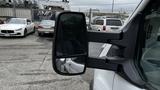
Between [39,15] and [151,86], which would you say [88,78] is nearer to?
[151,86]

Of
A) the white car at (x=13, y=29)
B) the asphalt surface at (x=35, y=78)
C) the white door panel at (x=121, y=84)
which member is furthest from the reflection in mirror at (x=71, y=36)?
the white car at (x=13, y=29)

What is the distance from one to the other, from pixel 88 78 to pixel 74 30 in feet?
15.4

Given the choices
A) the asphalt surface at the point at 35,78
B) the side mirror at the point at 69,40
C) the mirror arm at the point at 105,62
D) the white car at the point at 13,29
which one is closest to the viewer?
the side mirror at the point at 69,40

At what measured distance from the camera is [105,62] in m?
1.40

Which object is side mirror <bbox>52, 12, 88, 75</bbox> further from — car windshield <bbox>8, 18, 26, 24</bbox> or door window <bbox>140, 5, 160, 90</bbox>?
car windshield <bbox>8, 18, 26, 24</bbox>

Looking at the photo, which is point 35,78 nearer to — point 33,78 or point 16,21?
point 33,78

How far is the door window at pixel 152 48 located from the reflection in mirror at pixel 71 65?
383 millimetres

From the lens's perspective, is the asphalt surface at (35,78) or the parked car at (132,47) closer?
the parked car at (132,47)

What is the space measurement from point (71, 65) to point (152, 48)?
527mm

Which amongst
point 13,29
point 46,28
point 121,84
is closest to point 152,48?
point 121,84

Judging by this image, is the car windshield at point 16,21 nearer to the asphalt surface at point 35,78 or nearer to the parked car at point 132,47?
the asphalt surface at point 35,78

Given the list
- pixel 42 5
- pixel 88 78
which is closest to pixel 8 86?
pixel 88 78

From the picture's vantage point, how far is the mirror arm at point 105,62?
1.39m

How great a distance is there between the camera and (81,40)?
132 centimetres
